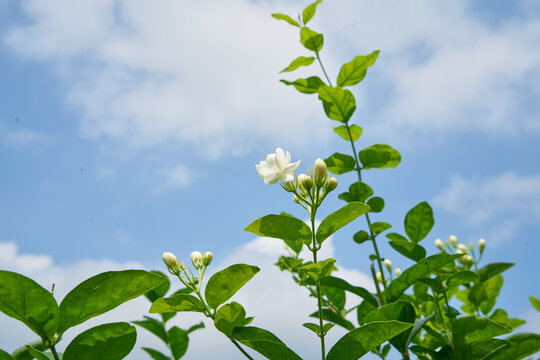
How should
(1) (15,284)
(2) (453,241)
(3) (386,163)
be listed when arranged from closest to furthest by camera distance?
(1) (15,284) < (3) (386,163) < (2) (453,241)

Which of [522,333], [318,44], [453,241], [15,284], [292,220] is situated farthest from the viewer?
[453,241]

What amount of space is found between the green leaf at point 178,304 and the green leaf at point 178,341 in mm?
1194

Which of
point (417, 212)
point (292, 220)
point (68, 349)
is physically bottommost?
point (68, 349)

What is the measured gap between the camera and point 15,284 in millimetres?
966

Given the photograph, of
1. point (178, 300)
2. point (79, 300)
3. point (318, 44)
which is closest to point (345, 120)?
point (318, 44)

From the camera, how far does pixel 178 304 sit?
121 centimetres

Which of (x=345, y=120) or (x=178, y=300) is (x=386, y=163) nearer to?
(x=345, y=120)

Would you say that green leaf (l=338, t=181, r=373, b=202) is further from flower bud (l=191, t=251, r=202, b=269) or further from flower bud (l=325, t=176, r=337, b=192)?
flower bud (l=191, t=251, r=202, b=269)

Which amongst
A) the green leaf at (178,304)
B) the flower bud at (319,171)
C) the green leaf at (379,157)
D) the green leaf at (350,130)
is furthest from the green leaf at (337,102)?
the green leaf at (178,304)

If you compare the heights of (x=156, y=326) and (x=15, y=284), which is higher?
(x=156, y=326)

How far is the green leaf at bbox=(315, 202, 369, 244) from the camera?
117cm

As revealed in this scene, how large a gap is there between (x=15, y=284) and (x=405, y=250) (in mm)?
1325

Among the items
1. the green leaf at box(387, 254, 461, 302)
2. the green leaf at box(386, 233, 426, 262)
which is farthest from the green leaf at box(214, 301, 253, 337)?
the green leaf at box(386, 233, 426, 262)

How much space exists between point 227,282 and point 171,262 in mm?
259
